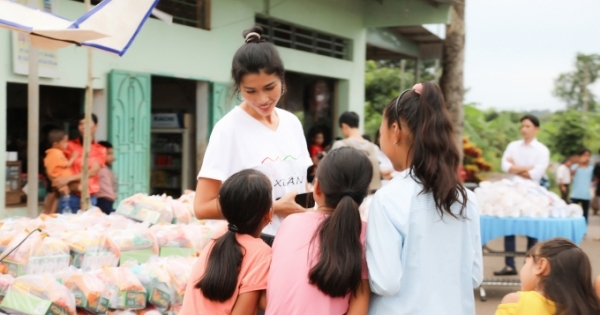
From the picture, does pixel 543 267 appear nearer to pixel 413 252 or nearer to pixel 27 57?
pixel 413 252

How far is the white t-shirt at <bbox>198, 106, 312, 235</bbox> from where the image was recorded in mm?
2707

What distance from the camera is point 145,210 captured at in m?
4.94

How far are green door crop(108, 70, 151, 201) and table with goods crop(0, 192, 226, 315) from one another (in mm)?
3782

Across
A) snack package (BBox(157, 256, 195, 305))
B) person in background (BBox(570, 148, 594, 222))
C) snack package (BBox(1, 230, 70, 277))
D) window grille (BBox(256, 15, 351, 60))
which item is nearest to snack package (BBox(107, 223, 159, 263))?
snack package (BBox(157, 256, 195, 305))

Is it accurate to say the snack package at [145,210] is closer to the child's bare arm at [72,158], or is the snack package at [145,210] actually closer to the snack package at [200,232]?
the snack package at [200,232]

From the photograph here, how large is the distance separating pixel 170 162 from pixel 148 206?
6.05m

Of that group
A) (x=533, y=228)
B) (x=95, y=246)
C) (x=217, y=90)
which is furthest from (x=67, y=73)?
(x=533, y=228)

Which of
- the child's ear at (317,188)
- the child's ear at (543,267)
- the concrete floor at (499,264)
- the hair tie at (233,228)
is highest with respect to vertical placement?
the child's ear at (317,188)

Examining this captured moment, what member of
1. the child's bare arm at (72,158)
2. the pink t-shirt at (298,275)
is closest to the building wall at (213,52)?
the child's bare arm at (72,158)

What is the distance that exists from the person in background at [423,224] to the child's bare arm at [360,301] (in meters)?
0.04

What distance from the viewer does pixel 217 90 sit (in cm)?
1012

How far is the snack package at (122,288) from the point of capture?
154 inches

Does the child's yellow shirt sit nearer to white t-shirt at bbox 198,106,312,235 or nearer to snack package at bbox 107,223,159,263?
white t-shirt at bbox 198,106,312,235

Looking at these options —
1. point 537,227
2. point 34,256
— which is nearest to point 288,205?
point 34,256
